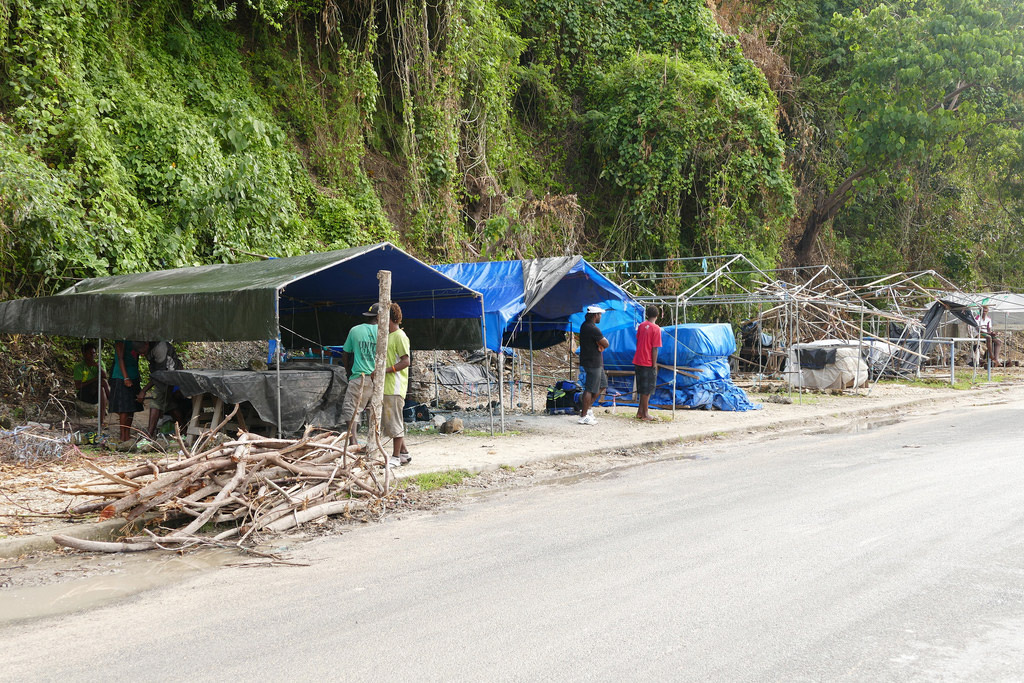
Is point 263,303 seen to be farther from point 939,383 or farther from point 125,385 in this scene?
point 939,383

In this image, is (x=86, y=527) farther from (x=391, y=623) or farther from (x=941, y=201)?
(x=941, y=201)

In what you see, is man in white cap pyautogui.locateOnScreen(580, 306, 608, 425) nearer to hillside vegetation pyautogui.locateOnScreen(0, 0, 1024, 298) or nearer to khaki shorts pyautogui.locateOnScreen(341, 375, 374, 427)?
khaki shorts pyautogui.locateOnScreen(341, 375, 374, 427)

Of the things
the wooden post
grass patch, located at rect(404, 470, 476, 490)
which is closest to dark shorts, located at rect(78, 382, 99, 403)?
the wooden post

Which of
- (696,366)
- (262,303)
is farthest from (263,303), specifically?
(696,366)

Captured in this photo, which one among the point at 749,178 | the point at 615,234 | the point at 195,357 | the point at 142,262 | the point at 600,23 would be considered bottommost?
the point at 195,357

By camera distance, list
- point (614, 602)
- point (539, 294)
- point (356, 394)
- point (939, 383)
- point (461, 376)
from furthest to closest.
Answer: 1. point (939, 383)
2. point (461, 376)
3. point (539, 294)
4. point (356, 394)
5. point (614, 602)

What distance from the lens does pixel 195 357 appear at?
15648 mm

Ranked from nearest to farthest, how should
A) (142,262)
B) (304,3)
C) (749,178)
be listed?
(142,262)
(304,3)
(749,178)

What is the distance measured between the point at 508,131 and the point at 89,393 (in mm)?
15499

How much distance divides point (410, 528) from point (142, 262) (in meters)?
9.49

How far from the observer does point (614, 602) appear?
200 inches

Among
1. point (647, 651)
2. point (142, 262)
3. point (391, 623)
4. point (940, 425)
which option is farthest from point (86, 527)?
point (940, 425)

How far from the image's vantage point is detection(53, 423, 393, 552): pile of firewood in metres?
6.81

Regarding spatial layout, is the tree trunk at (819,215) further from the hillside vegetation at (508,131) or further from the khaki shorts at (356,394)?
the khaki shorts at (356,394)
